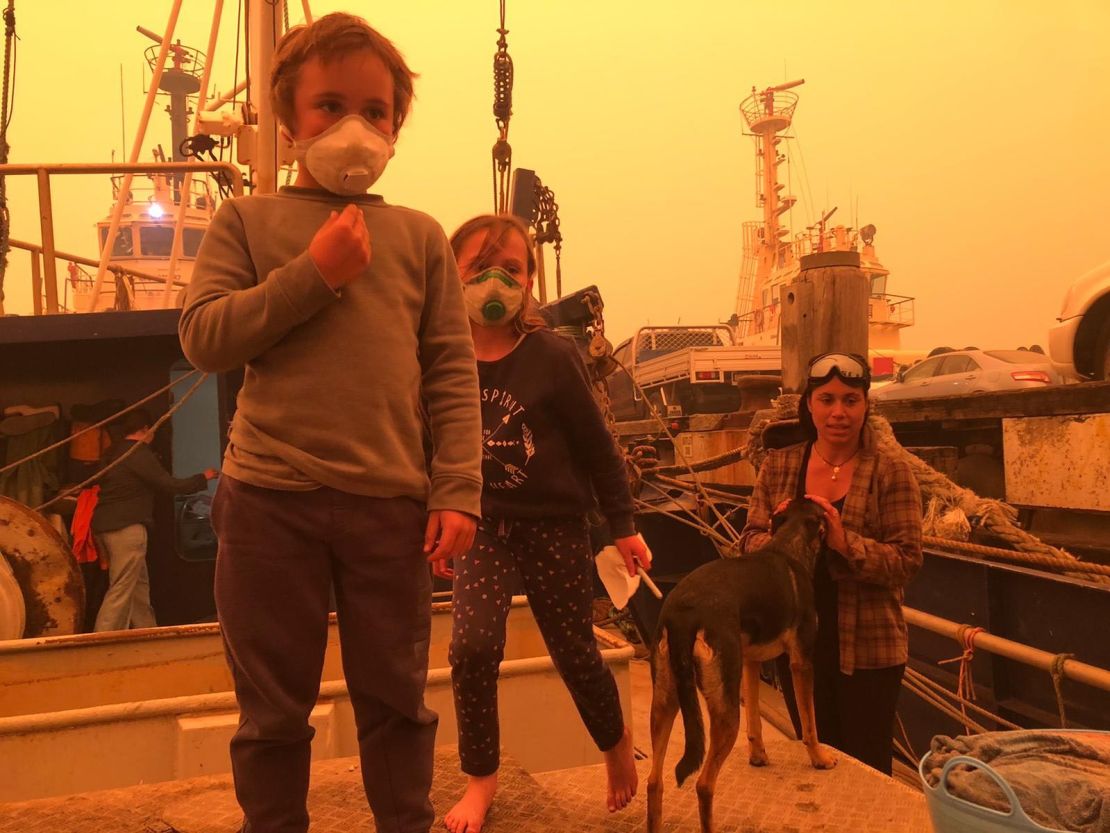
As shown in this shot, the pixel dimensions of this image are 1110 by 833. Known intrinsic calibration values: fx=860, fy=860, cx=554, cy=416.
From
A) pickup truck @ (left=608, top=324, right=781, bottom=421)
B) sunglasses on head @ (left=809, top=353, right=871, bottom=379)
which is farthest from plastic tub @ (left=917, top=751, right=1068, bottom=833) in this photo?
pickup truck @ (left=608, top=324, right=781, bottom=421)

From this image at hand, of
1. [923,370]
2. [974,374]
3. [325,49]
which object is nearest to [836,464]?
[325,49]

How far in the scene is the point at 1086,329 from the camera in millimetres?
5586

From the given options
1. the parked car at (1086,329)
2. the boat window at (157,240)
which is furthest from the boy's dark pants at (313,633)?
the boat window at (157,240)

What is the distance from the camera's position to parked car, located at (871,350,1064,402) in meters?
10.8

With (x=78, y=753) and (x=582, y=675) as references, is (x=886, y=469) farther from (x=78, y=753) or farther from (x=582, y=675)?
(x=78, y=753)

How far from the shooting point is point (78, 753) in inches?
117

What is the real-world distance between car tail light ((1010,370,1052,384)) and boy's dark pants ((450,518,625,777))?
1030 centimetres

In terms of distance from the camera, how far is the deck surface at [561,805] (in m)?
2.05

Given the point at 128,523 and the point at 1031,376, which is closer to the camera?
the point at 128,523

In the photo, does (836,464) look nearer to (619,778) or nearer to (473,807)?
(619,778)

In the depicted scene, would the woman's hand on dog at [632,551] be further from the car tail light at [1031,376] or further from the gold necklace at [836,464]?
the car tail light at [1031,376]

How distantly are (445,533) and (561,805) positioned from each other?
3.50 ft

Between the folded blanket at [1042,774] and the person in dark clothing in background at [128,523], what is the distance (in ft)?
15.9

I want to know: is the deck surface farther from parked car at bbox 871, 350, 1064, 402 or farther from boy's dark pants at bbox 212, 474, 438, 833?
parked car at bbox 871, 350, 1064, 402
